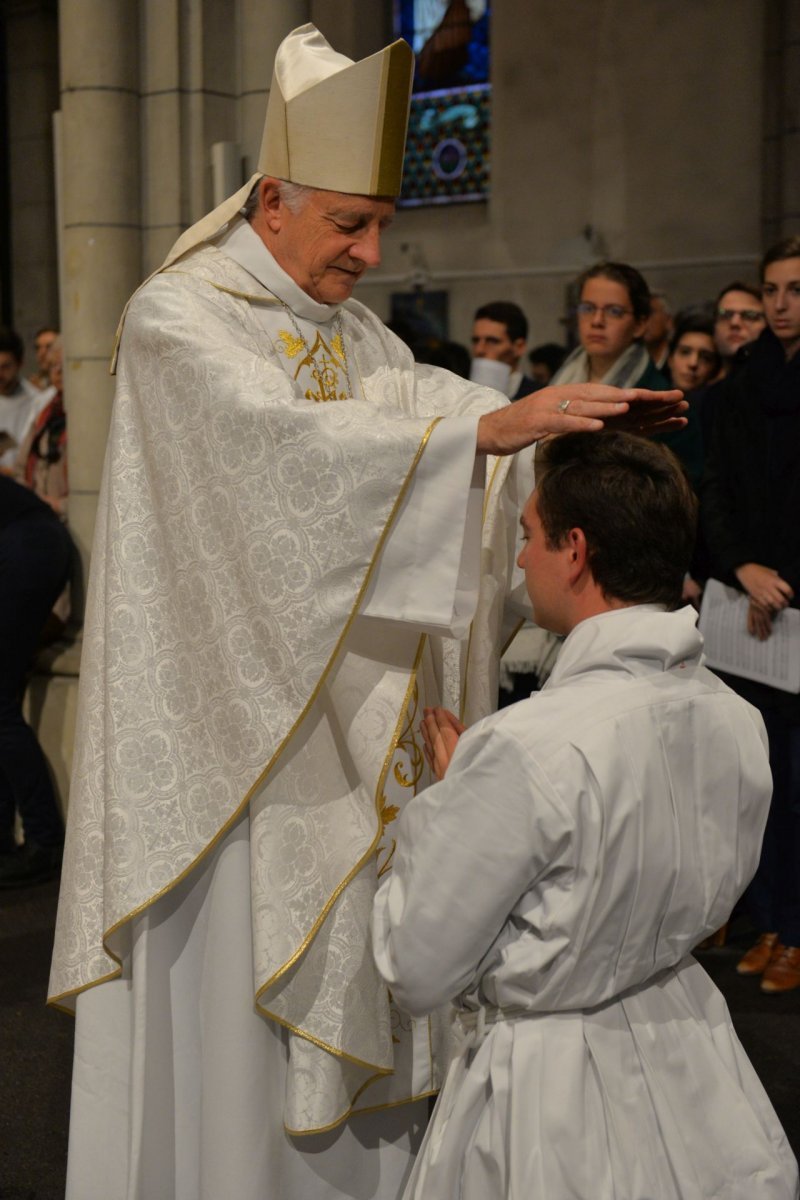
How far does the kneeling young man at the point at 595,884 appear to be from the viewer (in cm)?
169

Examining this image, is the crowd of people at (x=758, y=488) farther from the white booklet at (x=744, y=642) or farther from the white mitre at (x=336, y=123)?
the white mitre at (x=336, y=123)

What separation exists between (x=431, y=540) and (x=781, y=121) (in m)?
7.88

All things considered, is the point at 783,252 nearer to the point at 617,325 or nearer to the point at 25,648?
the point at 617,325

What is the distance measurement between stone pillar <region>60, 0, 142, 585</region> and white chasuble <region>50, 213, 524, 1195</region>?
239 centimetres

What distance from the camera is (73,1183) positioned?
239 centimetres

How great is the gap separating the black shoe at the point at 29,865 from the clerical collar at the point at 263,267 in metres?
2.80

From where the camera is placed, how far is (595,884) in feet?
5.52

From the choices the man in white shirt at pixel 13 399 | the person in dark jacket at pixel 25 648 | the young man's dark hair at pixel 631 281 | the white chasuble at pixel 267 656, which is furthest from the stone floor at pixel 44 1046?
the man in white shirt at pixel 13 399

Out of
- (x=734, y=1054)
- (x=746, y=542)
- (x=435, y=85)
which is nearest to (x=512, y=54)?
(x=435, y=85)

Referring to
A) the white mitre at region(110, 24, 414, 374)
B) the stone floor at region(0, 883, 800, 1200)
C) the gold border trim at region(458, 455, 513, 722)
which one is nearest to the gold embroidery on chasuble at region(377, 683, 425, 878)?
the gold border trim at region(458, 455, 513, 722)

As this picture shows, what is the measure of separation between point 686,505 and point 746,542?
2201mm

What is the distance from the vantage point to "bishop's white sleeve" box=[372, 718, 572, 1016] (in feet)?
5.46

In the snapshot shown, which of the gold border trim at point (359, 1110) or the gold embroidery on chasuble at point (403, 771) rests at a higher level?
the gold embroidery on chasuble at point (403, 771)

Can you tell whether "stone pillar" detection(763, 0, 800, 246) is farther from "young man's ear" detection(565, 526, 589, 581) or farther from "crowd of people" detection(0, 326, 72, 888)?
"young man's ear" detection(565, 526, 589, 581)
